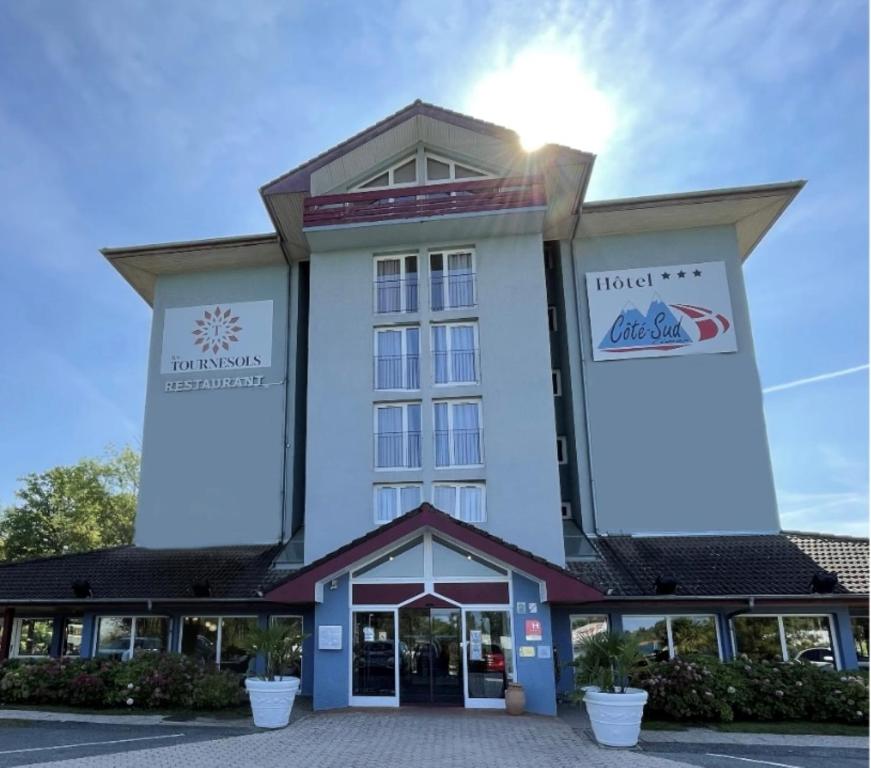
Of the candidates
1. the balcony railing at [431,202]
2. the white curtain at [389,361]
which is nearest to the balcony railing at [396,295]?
the white curtain at [389,361]

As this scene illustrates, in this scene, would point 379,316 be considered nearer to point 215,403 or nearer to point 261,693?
point 215,403

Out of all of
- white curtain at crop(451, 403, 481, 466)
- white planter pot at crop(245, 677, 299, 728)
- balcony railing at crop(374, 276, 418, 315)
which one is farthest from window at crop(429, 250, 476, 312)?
white planter pot at crop(245, 677, 299, 728)

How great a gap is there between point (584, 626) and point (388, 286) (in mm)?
10902

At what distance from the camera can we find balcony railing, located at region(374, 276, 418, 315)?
2006 cm

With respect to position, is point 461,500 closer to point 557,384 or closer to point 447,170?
point 557,384

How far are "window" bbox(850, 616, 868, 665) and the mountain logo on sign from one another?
8.27m

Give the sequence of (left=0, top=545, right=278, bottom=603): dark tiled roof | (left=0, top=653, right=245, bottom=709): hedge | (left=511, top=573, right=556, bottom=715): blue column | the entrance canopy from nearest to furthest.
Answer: (left=511, top=573, right=556, bottom=715): blue column → the entrance canopy → (left=0, top=653, right=245, bottom=709): hedge → (left=0, top=545, right=278, bottom=603): dark tiled roof

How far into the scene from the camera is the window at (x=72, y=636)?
1925cm

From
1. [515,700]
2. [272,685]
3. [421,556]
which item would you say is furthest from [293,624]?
[515,700]

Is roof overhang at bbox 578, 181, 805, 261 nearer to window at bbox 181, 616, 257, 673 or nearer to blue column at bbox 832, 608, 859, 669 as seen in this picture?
blue column at bbox 832, 608, 859, 669

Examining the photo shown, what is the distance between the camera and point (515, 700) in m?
14.2

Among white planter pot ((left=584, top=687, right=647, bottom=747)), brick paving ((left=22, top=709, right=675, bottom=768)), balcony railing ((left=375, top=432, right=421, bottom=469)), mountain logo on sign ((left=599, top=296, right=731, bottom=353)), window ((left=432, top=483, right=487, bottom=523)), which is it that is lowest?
brick paving ((left=22, top=709, right=675, bottom=768))

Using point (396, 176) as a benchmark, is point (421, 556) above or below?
below

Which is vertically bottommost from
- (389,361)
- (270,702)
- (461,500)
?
(270,702)
